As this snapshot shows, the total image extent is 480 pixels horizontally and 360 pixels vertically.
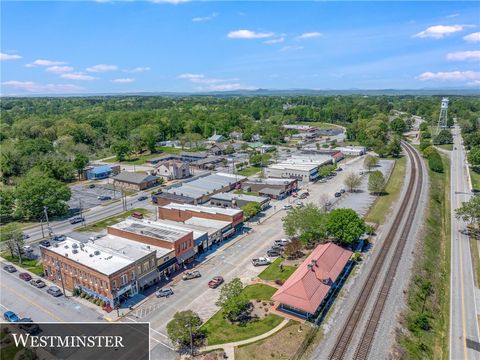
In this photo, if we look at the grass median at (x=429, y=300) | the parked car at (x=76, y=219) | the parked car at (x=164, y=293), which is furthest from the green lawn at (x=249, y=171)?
the parked car at (x=164, y=293)

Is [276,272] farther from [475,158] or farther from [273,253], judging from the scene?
[475,158]

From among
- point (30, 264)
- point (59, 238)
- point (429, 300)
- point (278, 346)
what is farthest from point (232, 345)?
point (59, 238)

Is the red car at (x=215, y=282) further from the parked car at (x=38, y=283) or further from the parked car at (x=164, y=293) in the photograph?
the parked car at (x=38, y=283)

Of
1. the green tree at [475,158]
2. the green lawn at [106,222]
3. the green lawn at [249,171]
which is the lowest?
the green lawn at [106,222]

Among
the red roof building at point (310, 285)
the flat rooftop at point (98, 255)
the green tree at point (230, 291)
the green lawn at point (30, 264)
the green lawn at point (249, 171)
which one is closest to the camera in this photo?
the red roof building at point (310, 285)

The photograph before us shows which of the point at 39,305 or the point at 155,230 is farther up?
the point at 155,230

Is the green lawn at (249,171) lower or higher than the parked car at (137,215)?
higher

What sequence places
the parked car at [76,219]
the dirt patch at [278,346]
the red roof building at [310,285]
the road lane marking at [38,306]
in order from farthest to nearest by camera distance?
→ the parked car at [76,219]
the road lane marking at [38,306]
the red roof building at [310,285]
the dirt patch at [278,346]
